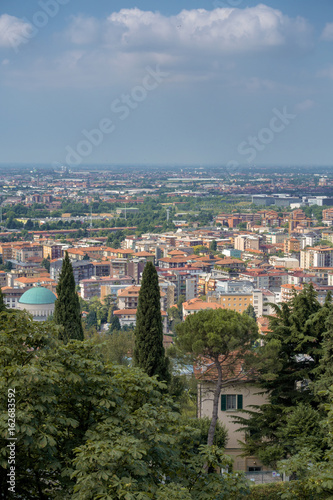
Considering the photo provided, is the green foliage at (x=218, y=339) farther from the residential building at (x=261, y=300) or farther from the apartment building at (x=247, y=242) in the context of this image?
the apartment building at (x=247, y=242)

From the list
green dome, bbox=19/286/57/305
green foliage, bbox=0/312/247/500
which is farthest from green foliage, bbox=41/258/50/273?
green foliage, bbox=0/312/247/500

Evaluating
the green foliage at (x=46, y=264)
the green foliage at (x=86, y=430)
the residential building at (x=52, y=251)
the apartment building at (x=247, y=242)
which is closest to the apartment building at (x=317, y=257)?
the apartment building at (x=247, y=242)

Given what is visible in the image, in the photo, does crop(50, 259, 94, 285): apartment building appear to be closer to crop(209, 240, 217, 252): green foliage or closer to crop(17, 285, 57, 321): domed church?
crop(209, 240, 217, 252): green foliage

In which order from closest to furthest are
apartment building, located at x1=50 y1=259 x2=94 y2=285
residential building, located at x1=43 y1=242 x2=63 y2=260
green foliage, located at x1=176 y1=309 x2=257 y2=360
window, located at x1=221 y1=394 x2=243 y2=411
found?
green foliage, located at x1=176 y1=309 x2=257 y2=360, window, located at x1=221 y1=394 x2=243 y2=411, apartment building, located at x1=50 y1=259 x2=94 y2=285, residential building, located at x1=43 y1=242 x2=63 y2=260

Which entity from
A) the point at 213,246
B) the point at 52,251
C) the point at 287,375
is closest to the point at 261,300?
the point at 52,251

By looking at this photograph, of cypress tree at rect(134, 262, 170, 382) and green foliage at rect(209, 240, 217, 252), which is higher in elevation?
cypress tree at rect(134, 262, 170, 382)

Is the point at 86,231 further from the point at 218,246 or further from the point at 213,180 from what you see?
the point at 213,180

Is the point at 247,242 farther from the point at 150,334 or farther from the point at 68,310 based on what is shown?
the point at 150,334
